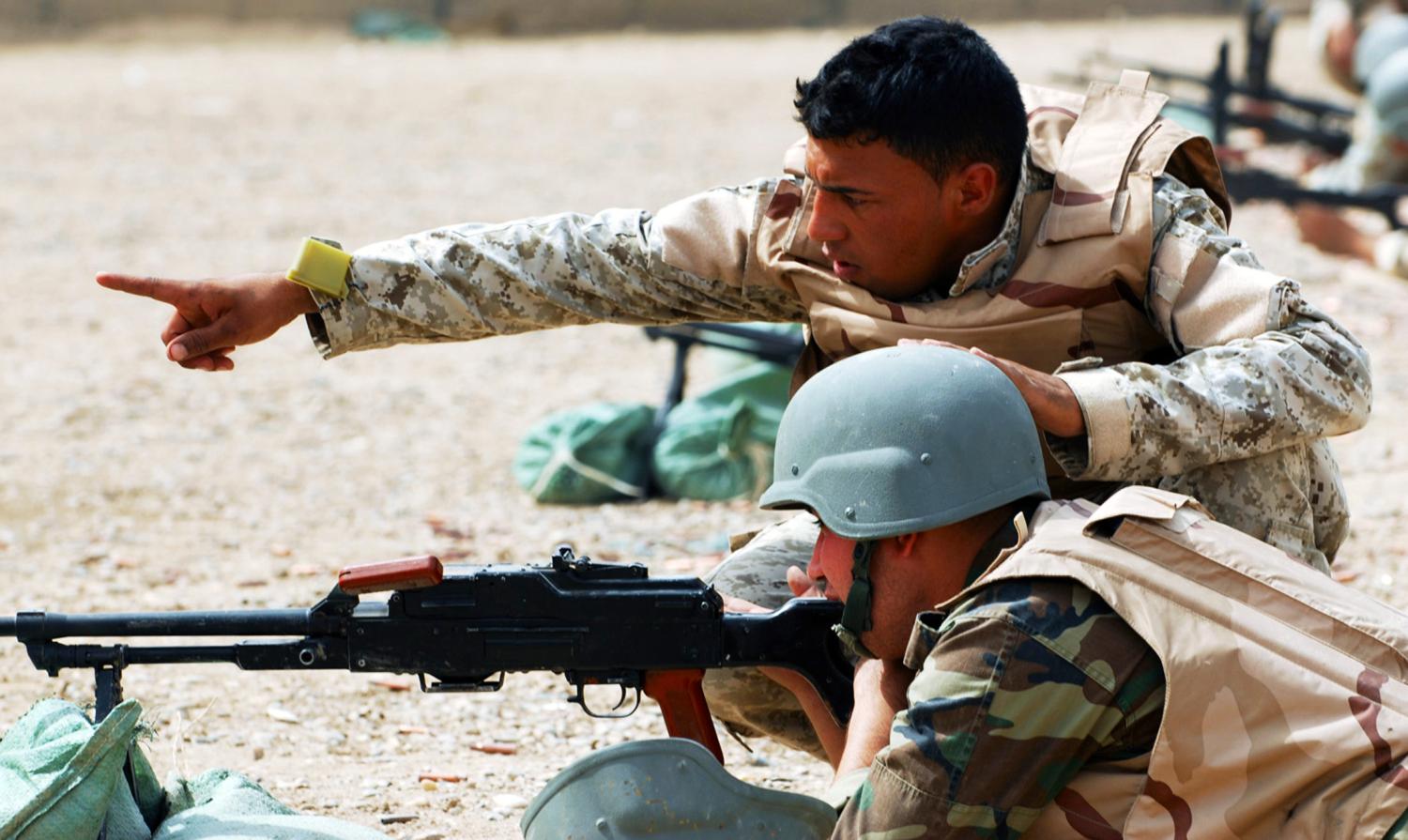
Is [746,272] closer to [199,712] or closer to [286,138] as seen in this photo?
[199,712]

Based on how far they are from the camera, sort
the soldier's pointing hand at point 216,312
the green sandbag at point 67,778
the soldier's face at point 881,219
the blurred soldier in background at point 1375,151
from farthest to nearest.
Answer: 1. the blurred soldier in background at point 1375,151
2. the soldier's pointing hand at point 216,312
3. the soldier's face at point 881,219
4. the green sandbag at point 67,778

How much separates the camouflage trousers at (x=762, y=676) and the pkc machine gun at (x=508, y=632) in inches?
16.4

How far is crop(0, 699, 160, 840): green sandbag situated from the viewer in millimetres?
2883

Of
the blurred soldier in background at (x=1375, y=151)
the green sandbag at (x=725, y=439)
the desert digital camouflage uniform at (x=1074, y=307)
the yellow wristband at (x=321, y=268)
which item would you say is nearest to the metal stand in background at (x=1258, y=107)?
the blurred soldier in background at (x=1375, y=151)

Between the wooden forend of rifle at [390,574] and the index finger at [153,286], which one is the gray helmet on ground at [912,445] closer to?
the wooden forend of rifle at [390,574]

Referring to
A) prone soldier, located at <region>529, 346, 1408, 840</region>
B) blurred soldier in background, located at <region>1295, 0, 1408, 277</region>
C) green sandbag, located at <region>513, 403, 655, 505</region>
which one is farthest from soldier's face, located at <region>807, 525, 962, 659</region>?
blurred soldier in background, located at <region>1295, 0, 1408, 277</region>

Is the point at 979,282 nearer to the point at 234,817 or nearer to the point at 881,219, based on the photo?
the point at 881,219

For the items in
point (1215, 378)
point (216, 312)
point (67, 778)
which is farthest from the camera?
point (216, 312)

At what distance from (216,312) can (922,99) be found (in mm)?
1475

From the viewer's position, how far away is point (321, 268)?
3.64 meters

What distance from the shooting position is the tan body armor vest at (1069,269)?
335 centimetres

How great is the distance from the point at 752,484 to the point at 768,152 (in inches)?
330

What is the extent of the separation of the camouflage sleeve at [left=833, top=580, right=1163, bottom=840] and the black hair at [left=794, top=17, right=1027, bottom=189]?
110 cm

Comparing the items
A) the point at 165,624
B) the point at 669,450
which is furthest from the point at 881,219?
the point at 669,450
